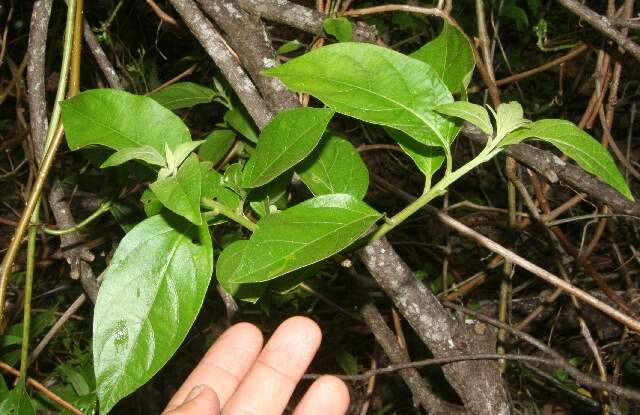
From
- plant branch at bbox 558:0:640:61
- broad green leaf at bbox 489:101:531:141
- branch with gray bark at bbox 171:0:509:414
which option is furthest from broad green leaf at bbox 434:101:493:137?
plant branch at bbox 558:0:640:61

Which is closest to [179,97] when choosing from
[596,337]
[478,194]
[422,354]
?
[422,354]

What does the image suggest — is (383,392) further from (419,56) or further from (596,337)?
Answer: (419,56)

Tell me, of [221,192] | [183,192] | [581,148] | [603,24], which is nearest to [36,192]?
[221,192]

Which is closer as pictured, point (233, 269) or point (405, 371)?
point (233, 269)

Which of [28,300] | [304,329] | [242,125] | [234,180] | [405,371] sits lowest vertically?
[405,371]

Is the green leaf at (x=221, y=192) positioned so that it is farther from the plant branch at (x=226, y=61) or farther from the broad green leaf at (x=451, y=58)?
the broad green leaf at (x=451, y=58)

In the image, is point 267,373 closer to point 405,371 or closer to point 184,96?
point 405,371

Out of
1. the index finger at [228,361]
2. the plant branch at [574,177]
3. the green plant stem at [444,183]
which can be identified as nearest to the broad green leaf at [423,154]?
the green plant stem at [444,183]
